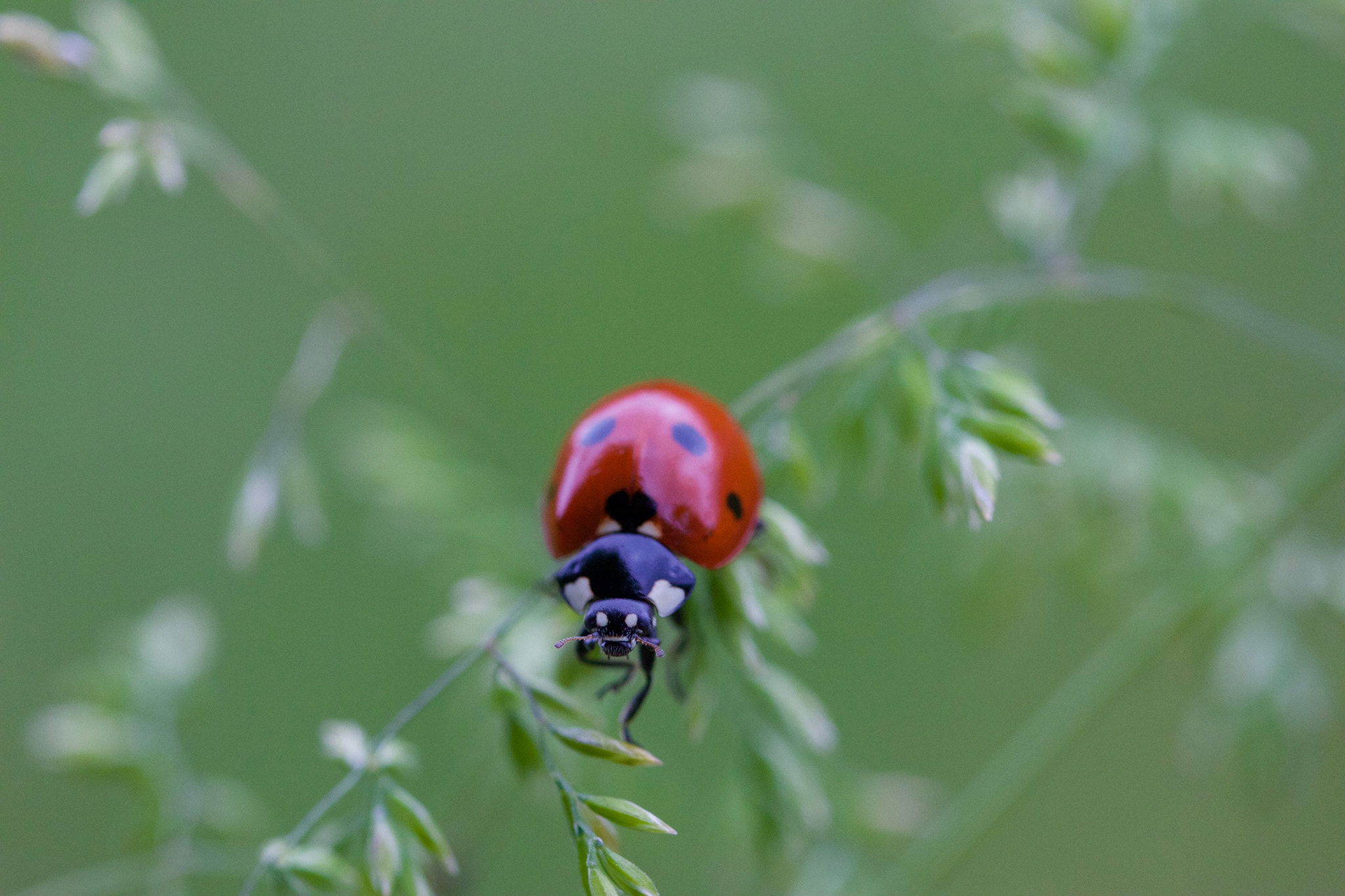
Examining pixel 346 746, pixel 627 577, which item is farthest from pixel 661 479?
pixel 346 746

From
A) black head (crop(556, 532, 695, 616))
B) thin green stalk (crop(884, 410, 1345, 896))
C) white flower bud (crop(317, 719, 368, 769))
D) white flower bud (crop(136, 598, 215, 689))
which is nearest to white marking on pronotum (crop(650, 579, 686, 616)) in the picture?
black head (crop(556, 532, 695, 616))

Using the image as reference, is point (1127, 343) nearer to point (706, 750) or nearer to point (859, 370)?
point (706, 750)

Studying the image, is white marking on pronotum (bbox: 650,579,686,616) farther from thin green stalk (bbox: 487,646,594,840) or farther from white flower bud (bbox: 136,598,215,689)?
white flower bud (bbox: 136,598,215,689)

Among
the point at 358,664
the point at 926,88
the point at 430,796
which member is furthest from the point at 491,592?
the point at 926,88

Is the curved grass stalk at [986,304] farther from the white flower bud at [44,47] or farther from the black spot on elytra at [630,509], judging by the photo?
the white flower bud at [44,47]

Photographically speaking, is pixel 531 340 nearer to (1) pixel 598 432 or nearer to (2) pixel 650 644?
(1) pixel 598 432

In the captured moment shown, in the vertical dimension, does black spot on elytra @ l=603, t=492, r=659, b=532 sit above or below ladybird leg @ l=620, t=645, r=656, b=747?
above

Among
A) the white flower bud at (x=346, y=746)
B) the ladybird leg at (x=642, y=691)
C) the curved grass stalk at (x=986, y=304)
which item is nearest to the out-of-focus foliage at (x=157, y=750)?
the white flower bud at (x=346, y=746)
